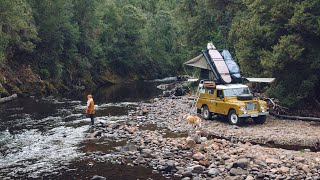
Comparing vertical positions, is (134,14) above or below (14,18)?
above

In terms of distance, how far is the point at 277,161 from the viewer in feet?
56.4

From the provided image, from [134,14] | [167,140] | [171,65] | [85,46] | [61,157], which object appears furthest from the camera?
[171,65]

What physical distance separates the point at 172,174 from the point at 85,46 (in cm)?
5590

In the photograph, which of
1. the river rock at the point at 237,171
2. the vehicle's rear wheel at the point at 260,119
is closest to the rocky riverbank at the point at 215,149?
the river rock at the point at 237,171

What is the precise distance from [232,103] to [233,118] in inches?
39.1

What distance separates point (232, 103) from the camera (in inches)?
987

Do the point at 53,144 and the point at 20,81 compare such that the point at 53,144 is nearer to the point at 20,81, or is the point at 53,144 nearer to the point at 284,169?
the point at 284,169

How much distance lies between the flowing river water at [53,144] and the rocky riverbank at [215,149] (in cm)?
92

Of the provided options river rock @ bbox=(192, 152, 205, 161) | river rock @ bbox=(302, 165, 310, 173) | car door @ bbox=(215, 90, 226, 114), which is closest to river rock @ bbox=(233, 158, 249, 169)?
river rock @ bbox=(192, 152, 205, 161)

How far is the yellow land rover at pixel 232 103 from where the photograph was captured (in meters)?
24.8

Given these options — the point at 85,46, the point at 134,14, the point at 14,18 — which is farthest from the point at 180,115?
the point at 134,14

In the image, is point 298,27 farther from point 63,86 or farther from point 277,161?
point 63,86

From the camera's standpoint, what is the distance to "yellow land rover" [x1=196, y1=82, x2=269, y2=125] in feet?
81.3

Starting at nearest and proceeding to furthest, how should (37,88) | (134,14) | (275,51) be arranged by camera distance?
(275,51) → (37,88) → (134,14)
